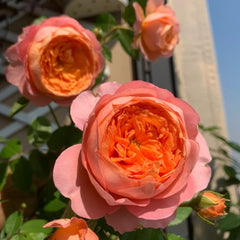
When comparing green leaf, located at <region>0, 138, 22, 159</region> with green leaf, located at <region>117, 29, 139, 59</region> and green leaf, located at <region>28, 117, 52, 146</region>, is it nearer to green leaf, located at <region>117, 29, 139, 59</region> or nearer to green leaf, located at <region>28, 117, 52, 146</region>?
green leaf, located at <region>28, 117, 52, 146</region>

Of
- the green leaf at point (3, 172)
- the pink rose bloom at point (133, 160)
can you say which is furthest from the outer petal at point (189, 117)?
the green leaf at point (3, 172)

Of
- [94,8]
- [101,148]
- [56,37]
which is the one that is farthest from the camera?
[94,8]

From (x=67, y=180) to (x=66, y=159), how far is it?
0.01 m

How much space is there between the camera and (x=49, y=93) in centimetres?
38

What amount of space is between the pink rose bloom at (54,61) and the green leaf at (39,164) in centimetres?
13

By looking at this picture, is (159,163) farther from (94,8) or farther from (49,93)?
(94,8)

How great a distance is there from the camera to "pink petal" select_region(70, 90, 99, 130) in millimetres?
230

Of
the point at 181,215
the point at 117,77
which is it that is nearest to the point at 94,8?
the point at 117,77

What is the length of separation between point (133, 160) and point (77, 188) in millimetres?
41

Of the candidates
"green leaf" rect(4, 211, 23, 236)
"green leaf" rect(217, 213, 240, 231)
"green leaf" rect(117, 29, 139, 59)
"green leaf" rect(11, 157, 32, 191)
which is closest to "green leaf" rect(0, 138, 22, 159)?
"green leaf" rect(11, 157, 32, 191)

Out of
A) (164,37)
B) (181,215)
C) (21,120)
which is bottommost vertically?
(21,120)

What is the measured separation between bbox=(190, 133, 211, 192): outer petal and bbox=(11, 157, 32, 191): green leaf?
0.97 ft

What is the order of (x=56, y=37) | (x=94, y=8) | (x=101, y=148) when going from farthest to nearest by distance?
1. (x=94, y=8)
2. (x=56, y=37)
3. (x=101, y=148)

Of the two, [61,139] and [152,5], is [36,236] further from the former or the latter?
[152,5]
